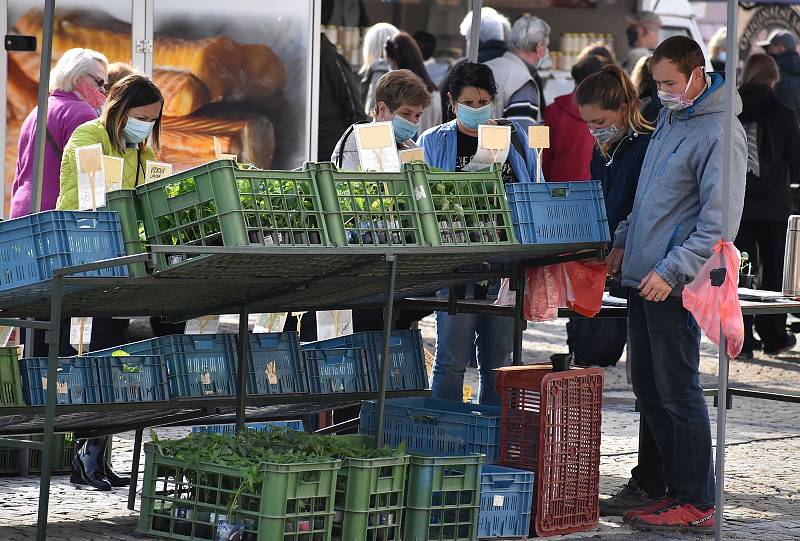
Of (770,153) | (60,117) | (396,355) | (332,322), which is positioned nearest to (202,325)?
(332,322)

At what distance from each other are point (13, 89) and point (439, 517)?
175 inches

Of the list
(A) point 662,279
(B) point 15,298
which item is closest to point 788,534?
(A) point 662,279

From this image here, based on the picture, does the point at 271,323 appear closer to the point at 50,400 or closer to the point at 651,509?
the point at 651,509

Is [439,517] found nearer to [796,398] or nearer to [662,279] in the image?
[662,279]

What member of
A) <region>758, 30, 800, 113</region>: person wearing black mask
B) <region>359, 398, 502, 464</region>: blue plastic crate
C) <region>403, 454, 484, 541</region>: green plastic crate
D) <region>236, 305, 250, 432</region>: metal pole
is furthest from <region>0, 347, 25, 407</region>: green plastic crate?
<region>758, 30, 800, 113</region>: person wearing black mask

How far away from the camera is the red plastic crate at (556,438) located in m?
5.80

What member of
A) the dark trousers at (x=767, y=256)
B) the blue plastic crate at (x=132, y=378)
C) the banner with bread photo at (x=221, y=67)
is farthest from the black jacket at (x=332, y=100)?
the blue plastic crate at (x=132, y=378)

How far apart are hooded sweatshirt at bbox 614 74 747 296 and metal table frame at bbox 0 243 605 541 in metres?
0.21

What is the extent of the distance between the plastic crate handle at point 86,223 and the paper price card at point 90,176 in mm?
445

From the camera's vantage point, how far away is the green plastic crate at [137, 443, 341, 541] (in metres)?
4.92

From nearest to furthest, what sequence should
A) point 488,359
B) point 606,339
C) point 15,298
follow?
point 15,298
point 488,359
point 606,339

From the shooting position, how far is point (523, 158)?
6.70 meters

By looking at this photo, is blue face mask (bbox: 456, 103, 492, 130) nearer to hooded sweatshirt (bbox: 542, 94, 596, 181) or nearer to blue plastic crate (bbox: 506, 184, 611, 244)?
blue plastic crate (bbox: 506, 184, 611, 244)

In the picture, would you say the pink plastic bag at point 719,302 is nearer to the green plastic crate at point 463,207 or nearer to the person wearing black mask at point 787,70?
the green plastic crate at point 463,207
